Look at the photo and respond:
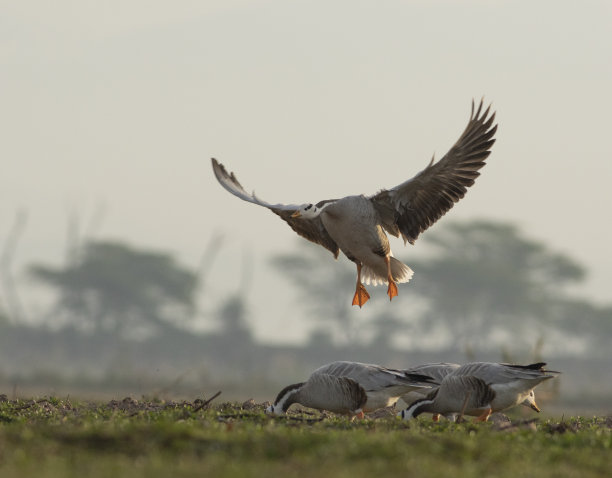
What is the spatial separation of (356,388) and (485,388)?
168 centimetres

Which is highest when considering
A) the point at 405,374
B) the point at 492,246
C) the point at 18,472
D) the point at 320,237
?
the point at 492,246

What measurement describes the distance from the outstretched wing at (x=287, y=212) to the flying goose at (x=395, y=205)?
2 centimetres

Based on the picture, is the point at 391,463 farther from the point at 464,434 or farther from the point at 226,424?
the point at 226,424

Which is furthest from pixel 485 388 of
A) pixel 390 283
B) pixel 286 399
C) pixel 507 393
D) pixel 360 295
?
pixel 360 295

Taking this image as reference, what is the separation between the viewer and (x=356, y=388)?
544 inches

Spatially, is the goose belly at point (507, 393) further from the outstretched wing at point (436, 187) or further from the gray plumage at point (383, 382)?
the outstretched wing at point (436, 187)

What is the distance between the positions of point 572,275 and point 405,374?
5924 cm

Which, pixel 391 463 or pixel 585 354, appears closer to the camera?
pixel 391 463

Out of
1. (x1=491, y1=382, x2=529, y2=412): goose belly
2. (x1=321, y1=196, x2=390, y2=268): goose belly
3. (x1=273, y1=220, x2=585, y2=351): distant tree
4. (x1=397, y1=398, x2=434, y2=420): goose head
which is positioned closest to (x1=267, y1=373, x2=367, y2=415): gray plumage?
(x1=397, y1=398, x2=434, y2=420): goose head

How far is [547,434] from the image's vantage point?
38.2 ft

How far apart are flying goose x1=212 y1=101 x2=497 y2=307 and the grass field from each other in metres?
5.39

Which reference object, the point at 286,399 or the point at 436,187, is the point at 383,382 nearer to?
the point at 286,399

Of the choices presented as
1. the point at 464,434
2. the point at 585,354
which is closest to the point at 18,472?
the point at 464,434

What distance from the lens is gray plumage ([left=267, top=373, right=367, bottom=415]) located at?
13891 mm
